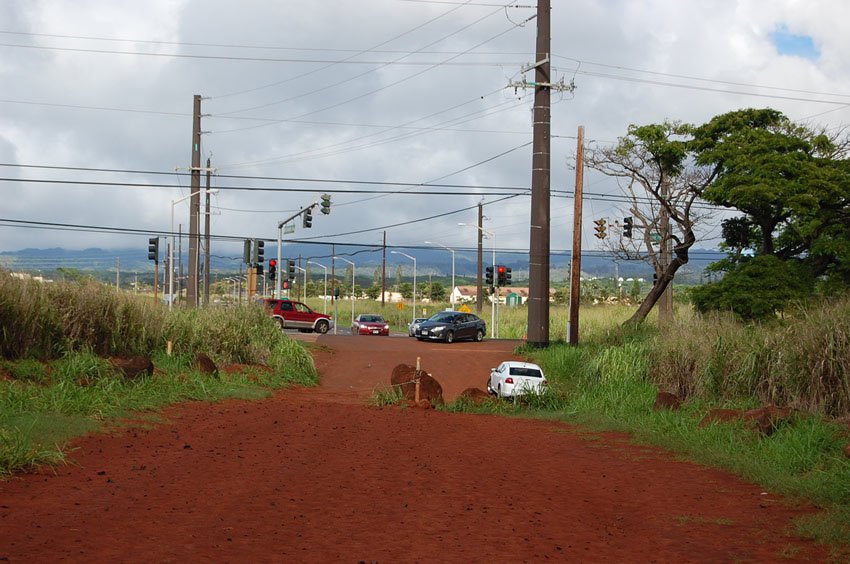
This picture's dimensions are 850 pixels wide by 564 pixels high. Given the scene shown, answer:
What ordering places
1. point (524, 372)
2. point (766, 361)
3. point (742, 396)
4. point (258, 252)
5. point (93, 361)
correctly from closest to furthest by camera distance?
point (766, 361)
point (742, 396)
point (93, 361)
point (524, 372)
point (258, 252)

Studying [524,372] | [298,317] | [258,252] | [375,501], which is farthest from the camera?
[298,317]

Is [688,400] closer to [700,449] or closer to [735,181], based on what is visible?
[700,449]

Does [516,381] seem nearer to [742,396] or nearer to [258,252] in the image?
[742,396]

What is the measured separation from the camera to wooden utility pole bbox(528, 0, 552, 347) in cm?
3384

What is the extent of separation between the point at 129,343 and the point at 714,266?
22.9m

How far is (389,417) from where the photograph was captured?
2045 cm

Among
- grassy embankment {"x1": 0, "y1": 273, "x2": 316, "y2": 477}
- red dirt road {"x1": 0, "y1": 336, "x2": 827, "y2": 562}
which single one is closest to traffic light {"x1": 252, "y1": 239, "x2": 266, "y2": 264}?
grassy embankment {"x1": 0, "y1": 273, "x2": 316, "y2": 477}

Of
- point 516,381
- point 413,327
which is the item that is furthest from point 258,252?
point 516,381

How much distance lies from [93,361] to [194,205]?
2537cm

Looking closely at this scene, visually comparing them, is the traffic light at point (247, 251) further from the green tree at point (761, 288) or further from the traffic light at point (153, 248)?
the green tree at point (761, 288)

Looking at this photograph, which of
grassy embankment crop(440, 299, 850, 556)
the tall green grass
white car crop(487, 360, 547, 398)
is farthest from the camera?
white car crop(487, 360, 547, 398)

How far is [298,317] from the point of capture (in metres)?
49.9

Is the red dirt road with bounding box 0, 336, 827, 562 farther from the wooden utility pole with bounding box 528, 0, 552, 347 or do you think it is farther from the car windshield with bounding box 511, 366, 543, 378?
the wooden utility pole with bounding box 528, 0, 552, 347

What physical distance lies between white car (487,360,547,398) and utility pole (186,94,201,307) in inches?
793
